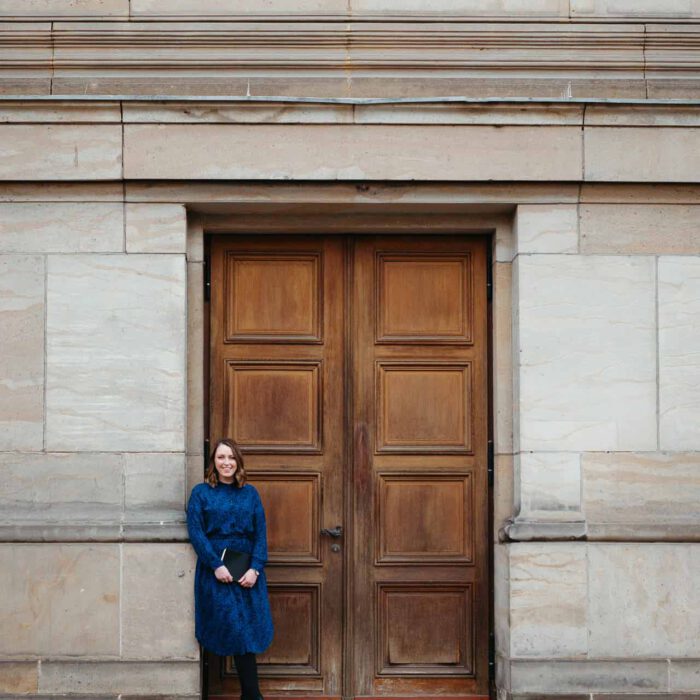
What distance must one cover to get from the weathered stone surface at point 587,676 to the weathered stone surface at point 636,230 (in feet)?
9.15

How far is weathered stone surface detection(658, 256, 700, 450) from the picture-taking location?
27.1 feet

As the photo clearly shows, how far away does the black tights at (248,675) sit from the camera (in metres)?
7.95

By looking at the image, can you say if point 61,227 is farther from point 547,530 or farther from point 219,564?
point 547,530

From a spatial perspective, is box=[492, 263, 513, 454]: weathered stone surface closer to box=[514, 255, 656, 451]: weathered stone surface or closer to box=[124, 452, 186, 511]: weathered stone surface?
box=[514, 255, 656, 451]: weathered stone surface

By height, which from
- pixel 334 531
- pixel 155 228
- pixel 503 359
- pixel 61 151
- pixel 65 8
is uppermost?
pixel 65 8

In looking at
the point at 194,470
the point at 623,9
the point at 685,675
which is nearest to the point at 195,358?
the point at 194,470

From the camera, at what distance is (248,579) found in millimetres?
7863

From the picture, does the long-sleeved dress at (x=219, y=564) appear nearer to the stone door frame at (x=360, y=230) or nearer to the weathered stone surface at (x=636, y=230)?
the stone door frame at (x=360, y=230)

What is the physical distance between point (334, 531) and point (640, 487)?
214cm

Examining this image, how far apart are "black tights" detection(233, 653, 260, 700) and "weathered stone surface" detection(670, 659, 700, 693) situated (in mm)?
2758

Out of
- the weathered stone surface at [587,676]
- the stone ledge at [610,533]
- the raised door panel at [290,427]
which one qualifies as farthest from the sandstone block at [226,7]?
the weathered stone surface at [587,676]

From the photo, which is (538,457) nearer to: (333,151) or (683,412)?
(683,412)

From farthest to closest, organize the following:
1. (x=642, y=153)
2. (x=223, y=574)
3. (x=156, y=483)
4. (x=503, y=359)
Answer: (x=503, y=359) → (x=642, y=153) → (x=156, y=483) → (x=223, y=574)

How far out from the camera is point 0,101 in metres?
8.21
